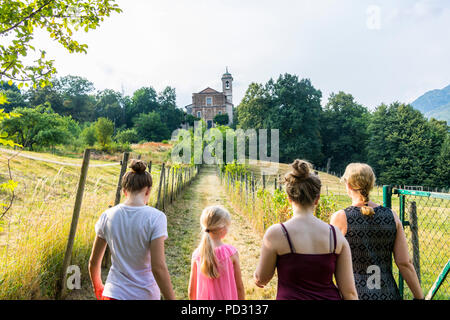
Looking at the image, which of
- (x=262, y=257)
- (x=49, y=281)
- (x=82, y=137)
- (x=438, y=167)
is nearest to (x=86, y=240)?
(x=49, y=281)

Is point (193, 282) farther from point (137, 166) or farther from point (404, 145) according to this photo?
point (404, 145)

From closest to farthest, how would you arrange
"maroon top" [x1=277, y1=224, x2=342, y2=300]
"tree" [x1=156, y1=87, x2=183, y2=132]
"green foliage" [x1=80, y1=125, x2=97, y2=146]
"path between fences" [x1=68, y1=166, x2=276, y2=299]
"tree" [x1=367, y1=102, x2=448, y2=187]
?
"maroon top" [x1=277, y1=224, x2=342, y2=300] < "path between fences" [x1=68, y1=166, x2=276, y2=299] < "green foliage" [x1=80, y1=125, x2=97, y2=146] < "tree" [x1=367, y1=102, x2=448, y2=187] < "tree" [x1=156, y1=87, x2=183, y2=132]

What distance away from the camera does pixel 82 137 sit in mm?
33438

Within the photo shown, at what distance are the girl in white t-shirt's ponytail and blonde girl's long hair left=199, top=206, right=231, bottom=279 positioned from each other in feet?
0.79

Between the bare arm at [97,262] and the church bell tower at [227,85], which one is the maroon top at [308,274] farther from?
the church bell tower at [227,85]

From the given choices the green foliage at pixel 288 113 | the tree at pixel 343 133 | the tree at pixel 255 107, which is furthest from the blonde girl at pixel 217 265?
the tree at pixel 343 133

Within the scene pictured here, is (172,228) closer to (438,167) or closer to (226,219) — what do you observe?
(226,219)

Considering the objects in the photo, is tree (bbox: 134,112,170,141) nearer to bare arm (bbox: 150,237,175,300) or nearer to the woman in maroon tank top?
bare arm (bbox: 150,237,175,300)

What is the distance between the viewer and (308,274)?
153cm

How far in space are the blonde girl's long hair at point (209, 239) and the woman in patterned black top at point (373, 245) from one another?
0.84 m

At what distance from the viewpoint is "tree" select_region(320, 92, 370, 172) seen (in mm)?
45312

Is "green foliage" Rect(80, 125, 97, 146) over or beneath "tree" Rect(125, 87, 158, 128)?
beneath

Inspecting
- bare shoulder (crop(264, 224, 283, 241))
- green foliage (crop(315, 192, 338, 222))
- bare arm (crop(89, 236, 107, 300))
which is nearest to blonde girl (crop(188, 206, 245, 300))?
bare shoulder (crop(264, 224, 283, 241))

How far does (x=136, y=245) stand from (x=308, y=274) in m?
1.01
